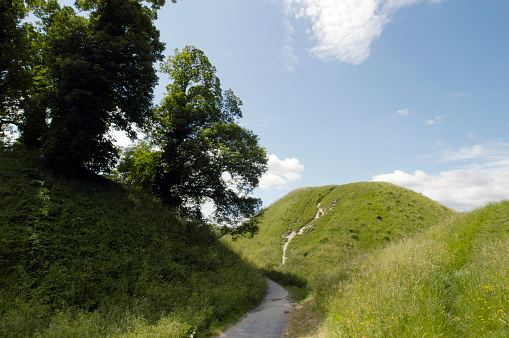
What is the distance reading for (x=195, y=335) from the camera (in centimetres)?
908

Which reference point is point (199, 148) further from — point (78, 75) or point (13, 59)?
point (13, 59)

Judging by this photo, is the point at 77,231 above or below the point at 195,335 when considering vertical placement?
above

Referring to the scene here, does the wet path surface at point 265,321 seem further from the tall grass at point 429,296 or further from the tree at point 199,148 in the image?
the tree at point 199,148

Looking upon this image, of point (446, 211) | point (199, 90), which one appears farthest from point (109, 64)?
point (446, 211)

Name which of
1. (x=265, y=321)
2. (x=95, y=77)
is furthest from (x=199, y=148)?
(x=265, y=321)

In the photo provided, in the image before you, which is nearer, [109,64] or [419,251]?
[419,251]

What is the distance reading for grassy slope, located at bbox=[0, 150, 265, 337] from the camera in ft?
27.4

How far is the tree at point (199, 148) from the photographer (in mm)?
21812

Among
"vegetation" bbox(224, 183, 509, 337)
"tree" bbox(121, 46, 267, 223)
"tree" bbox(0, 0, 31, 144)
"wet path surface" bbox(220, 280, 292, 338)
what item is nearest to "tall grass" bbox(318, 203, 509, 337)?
"vegetation" bbox(224, 183, 509, 337)

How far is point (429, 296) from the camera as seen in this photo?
7.36 meters

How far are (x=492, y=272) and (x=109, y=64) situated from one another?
2300cm

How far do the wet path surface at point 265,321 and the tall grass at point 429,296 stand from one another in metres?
2.38

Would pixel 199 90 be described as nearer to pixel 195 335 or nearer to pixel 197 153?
pixel 197 153

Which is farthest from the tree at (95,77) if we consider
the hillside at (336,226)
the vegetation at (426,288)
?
the vegetation at (426,288)
